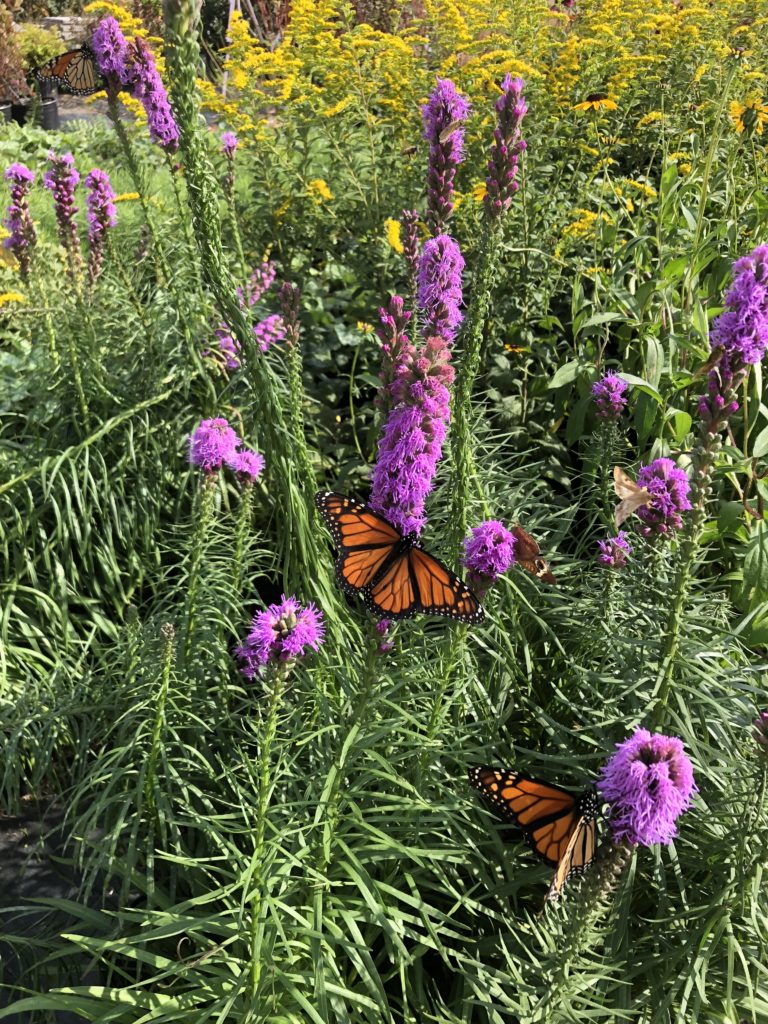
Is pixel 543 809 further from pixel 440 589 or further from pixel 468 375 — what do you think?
pixel 468 375

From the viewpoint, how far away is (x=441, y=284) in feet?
6.14

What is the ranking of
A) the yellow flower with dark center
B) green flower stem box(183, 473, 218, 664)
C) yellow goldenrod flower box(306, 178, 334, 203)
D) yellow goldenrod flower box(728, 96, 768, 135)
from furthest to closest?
yellow goldenrod flower box(306, 178, 334, 203)
the yellow flower with dark center
yellow goldenrod flower box(728, 96, 768, 135)
green flower stem box(183, 473, 218, 664)

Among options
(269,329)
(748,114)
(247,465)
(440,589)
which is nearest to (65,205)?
(269,329)

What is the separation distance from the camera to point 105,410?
3.21 meters

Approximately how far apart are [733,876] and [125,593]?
223cm

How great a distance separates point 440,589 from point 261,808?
0.56m

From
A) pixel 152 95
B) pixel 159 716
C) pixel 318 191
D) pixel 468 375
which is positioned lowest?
pixel 159 716

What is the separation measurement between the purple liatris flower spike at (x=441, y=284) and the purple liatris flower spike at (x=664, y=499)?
673mm

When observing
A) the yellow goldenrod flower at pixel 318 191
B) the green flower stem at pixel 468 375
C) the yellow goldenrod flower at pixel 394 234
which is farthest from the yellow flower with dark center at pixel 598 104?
the green flower stem at pixel 468 375

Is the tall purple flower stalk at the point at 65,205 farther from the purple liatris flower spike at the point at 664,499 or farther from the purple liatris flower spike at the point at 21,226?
the purple liatris flower spike at the point at 664,499

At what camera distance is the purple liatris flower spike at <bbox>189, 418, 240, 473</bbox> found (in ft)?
6.86

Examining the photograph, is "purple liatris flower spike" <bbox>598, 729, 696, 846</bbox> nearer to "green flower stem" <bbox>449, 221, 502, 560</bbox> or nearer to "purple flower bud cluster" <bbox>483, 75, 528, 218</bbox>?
"green flower stem" <bbox>449, 221, 502, 560</bbox>

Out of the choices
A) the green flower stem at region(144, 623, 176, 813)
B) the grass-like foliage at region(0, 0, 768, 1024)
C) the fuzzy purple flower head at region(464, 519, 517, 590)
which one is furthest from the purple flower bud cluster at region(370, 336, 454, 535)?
the green flower stem at region(144, 623, 176, 813)

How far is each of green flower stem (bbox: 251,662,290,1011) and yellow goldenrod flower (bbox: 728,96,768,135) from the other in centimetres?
345
